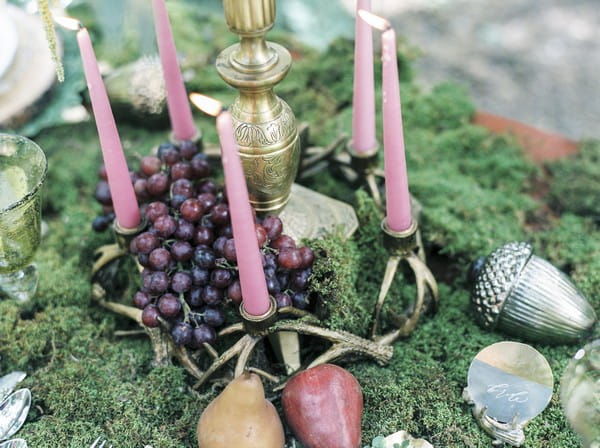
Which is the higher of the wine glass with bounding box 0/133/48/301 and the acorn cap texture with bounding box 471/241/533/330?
the wine glass with bounding box 0/133/48/301

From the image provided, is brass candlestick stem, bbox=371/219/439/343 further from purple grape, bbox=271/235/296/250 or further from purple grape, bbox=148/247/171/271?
purple grape, bbox=148/247/171/271

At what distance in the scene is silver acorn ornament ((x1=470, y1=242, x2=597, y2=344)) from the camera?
0.84 meters

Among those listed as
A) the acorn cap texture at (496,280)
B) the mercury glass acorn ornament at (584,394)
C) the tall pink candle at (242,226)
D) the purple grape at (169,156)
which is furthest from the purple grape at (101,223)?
the mercury glass acorn ornament at (584,394)

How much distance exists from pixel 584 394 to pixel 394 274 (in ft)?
0.88

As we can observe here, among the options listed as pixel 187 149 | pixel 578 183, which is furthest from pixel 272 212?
pixel 578 183

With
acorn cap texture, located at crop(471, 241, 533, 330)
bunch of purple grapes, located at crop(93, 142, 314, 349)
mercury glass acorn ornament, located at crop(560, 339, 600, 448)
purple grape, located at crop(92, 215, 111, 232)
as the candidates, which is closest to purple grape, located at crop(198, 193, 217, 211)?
bunch of purple grapes, located at crop(93, 142, 314, 349)

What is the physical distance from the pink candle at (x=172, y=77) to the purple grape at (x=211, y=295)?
0.93 feet

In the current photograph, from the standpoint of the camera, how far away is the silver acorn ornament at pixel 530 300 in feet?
2.75

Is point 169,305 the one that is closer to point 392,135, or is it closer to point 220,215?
point 220,215

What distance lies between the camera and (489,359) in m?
0.77

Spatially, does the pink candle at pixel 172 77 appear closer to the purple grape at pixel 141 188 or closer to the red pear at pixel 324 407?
the purple grape at pixel 141 188

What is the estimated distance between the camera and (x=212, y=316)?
0.81 meters

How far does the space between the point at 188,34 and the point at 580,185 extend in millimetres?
876

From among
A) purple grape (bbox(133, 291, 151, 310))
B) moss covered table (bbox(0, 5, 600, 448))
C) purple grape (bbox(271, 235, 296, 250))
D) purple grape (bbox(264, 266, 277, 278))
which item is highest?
purple grape (bbox(271, 235, 296, 250))
